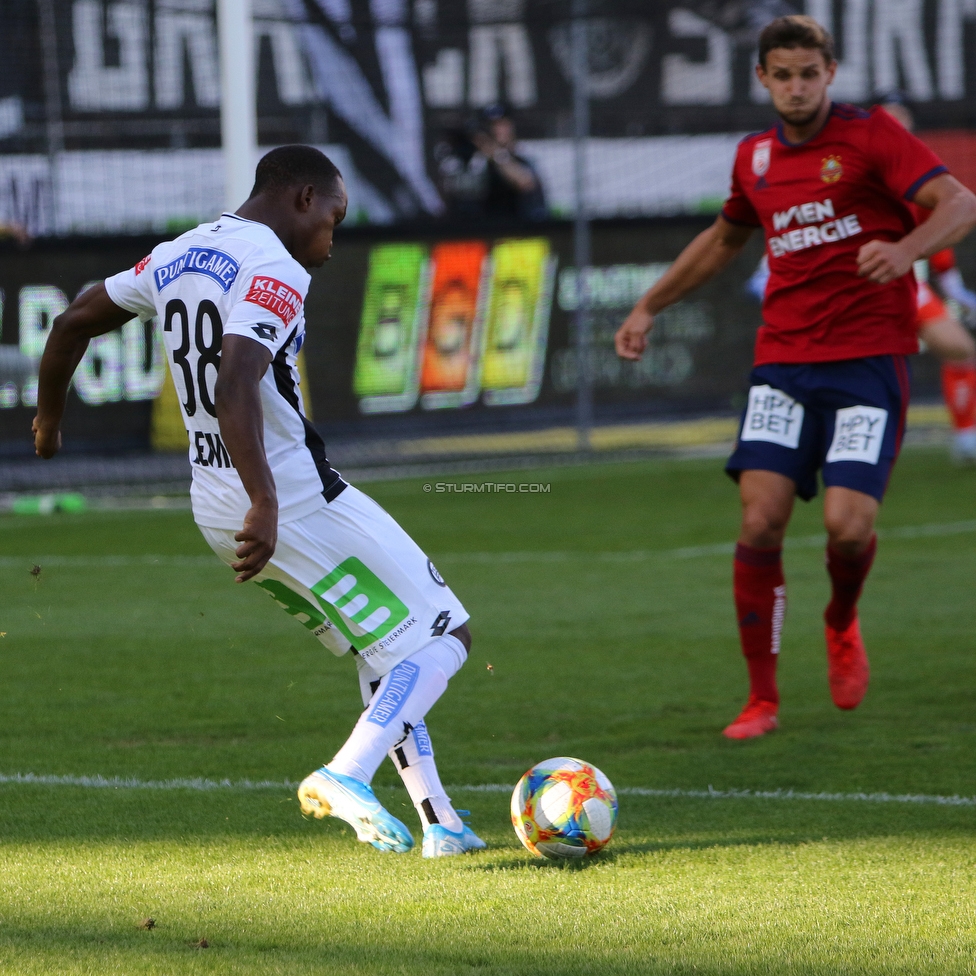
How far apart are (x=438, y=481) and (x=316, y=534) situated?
925cm

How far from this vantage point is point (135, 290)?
3756 millimetres

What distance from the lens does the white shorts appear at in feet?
11.8

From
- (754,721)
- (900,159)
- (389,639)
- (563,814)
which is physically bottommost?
(754,721)

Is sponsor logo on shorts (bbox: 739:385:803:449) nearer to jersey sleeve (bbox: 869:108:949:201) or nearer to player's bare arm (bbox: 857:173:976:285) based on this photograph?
player's bare arm (bbox: 857:173:976:285)

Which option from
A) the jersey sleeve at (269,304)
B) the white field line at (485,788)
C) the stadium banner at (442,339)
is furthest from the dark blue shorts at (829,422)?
the stadium banner at (442,339)

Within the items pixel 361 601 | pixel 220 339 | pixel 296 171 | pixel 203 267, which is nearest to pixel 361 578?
pixel 361 601

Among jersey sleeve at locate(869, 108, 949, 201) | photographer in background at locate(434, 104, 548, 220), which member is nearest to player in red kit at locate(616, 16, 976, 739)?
jersey sleeve at locate(869, 108, 949, 201)

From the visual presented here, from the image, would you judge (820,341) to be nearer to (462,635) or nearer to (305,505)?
(462,635)

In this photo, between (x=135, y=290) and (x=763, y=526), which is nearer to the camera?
(x=135, y=290)

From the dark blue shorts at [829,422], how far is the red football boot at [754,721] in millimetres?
680

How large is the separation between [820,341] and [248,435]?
2372 millimetres

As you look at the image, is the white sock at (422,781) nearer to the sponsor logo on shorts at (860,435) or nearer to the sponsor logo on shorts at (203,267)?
the sponsor logo on shorts at (203,267)

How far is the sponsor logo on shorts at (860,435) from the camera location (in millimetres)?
5012

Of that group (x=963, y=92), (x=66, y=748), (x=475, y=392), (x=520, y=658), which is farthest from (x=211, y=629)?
(x=963, y=92)
